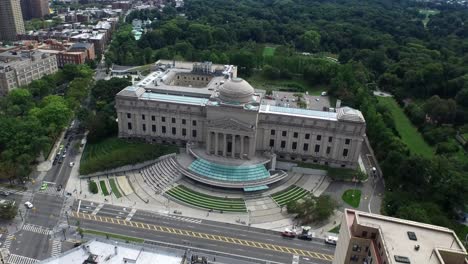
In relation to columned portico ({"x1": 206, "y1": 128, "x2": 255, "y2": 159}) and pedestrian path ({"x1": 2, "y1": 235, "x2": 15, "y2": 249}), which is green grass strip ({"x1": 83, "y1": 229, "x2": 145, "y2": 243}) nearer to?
pedestrian path ({"x1": 2, "y1": 235, "x2": 15, "y2": 249})

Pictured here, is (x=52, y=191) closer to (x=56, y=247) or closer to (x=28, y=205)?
(x=28, y=205)

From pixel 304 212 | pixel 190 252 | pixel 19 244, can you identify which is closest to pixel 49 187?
pixel 19 244

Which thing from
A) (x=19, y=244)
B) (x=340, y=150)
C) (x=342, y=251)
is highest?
(x=342, y=251)

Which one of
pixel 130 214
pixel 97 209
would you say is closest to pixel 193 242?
pixel 130 214

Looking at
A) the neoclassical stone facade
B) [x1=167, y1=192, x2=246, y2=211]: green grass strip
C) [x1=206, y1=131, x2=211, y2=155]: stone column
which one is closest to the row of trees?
the neoclassical stone facade

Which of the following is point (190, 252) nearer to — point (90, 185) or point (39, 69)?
point (90, 185)

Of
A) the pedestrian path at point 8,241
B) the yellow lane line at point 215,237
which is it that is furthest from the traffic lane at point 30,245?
the yellow lane line at point 215,237

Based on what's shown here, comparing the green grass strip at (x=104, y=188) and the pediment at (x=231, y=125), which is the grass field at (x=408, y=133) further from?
the green grass strip at (x=104, y=188)
